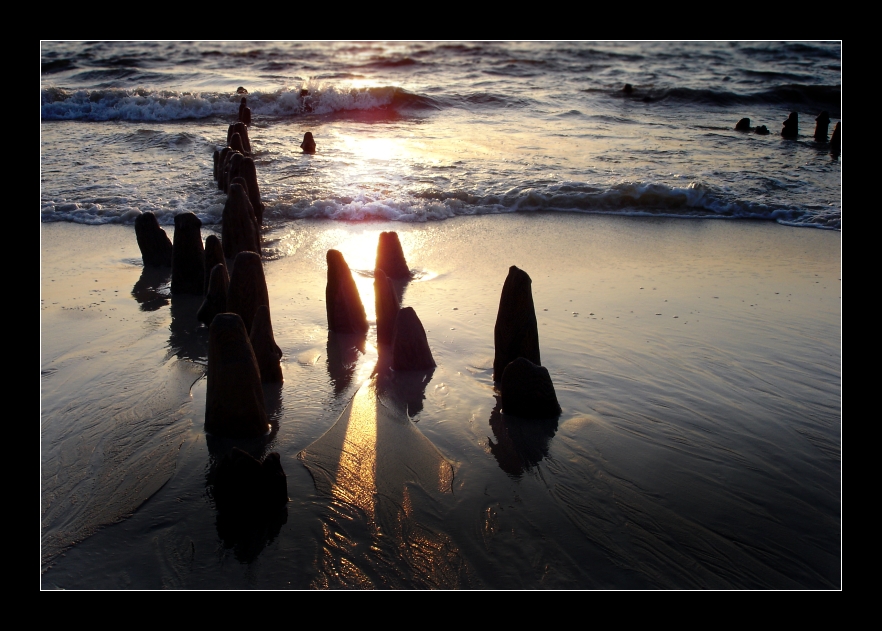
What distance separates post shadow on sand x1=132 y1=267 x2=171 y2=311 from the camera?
6.81 m

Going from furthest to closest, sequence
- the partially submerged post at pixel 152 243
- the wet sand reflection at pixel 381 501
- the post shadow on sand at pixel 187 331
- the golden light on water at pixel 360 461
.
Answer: the partially submerged post at pixel 152 243, the post shadow on sand at pixel 187 331, the golden light on water at pixel 360 461, the wet sand reflection at pixel 381 501

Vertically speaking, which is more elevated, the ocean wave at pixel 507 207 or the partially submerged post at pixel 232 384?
the ocean wave at pixel 507 207

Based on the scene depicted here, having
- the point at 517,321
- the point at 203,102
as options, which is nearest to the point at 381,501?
the point at 517,321

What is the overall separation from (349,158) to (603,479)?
1241 centimetres

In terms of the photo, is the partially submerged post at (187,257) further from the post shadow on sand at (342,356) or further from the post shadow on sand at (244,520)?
the post shadow on sand at (244,520)

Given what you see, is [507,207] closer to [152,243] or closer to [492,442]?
[152,243]

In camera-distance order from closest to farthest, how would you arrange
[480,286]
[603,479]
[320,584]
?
[320,584], [603,479], [480,286]

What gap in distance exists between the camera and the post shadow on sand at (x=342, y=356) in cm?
505

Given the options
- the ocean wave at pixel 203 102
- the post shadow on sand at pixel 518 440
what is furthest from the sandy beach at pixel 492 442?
the ocean wave at pixel 203 102

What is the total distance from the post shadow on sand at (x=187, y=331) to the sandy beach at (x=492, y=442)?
0.03 metres

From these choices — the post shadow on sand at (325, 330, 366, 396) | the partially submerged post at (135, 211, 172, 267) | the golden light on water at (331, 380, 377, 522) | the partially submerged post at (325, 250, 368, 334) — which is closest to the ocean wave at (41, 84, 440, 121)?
the partially submerged post at (135, 211, 172, 267)
